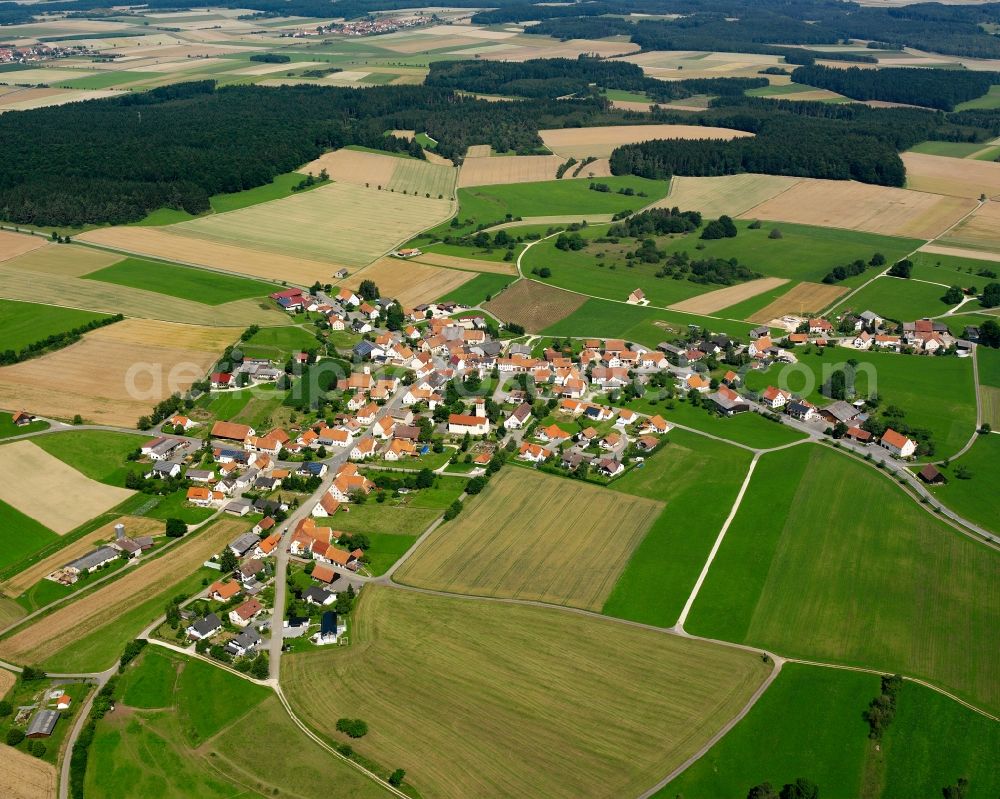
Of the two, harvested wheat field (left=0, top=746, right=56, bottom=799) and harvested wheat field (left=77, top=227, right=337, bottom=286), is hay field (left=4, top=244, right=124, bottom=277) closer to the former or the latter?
harvested wheat field (left=77, top=227, right=337, bottom=286)

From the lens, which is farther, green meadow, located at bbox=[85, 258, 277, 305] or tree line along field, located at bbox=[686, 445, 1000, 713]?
green meadow, located at bbox=[85, 258, 277, 305]

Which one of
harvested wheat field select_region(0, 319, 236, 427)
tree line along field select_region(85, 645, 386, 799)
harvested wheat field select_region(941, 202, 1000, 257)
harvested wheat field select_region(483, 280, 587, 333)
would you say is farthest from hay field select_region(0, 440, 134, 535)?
harvested wheat field select_region(941, 202, 1000, 257)

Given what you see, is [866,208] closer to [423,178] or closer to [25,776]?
[423,178]

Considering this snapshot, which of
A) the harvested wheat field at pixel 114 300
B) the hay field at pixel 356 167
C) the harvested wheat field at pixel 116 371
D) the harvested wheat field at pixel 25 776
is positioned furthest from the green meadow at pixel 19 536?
the hay field at pixel 356 167

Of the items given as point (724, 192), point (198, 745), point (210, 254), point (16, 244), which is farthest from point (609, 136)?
point (198, 745)

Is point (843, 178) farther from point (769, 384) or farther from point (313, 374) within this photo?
point (313, 374)
